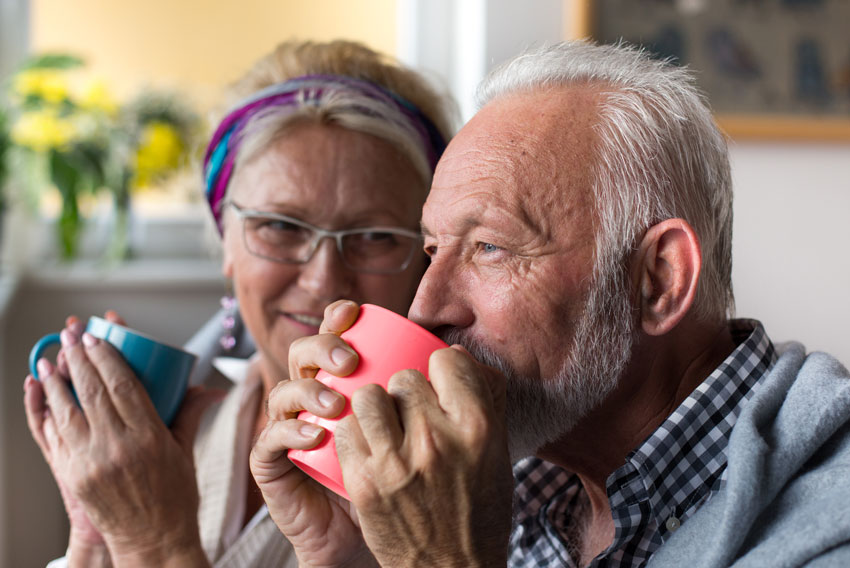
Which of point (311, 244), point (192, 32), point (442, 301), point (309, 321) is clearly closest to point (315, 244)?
point (311, 244)

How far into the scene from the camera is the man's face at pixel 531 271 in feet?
2.79

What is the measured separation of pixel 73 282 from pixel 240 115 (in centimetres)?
119

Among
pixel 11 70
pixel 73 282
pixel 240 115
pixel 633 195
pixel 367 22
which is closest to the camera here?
pixel 633 195

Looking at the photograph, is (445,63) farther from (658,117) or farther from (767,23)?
(658,117)

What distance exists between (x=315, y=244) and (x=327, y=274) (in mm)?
51

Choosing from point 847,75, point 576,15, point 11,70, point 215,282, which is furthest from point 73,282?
point 847,75

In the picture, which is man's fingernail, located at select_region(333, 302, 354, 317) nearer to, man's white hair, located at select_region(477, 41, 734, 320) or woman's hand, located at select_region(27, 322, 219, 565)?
man's white hair, located at select_region(477, 41, 734, 320)

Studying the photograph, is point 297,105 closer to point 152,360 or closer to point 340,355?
point 152,360

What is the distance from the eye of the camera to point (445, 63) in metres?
2.45

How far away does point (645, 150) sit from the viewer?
862mm

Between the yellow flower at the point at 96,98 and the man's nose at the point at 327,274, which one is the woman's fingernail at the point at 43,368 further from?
the yellow flower at the point at 96,98

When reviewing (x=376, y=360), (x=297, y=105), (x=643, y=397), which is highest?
(x=297, y=105)

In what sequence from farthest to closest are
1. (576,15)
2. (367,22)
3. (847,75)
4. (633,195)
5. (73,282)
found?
(367,22)
(73,282)
(847,75)
(576,15)
(633,195)

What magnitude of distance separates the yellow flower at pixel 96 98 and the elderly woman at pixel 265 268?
1117 mm
